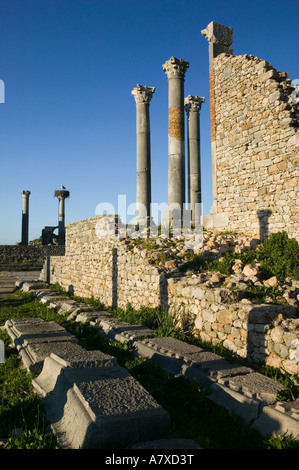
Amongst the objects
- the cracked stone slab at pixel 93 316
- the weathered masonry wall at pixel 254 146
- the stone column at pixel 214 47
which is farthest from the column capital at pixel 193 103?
the cracked stone slab at pixel 93 316

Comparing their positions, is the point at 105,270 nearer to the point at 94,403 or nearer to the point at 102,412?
the point at 94,403

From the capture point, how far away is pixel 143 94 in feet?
55.7

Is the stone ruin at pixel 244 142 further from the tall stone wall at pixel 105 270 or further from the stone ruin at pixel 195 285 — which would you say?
the tall stone wall at pixel 105 270

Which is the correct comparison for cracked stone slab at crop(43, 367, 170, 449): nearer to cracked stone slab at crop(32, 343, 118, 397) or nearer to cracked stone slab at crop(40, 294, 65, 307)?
cracked stone slab at crop(32, 343, 118, 397)

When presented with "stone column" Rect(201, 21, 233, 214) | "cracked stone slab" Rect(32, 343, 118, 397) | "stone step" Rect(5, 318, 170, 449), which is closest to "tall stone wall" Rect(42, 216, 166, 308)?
"cracked stone slab" Rect(32, 343, 118, 397)

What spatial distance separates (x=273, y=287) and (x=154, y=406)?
471cm

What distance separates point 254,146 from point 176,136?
13.0ft

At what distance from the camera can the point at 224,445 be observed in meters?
3.50

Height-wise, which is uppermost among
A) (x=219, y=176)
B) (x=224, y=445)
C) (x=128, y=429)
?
(x=219, y=176)

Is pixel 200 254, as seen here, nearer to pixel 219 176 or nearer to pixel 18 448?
pixel 219 176

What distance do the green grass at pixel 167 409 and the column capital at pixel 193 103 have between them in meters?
15.4

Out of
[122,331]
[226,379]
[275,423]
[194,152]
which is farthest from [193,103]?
[275,423]

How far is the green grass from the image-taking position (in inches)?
137

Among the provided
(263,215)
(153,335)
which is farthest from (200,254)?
(153,335)
